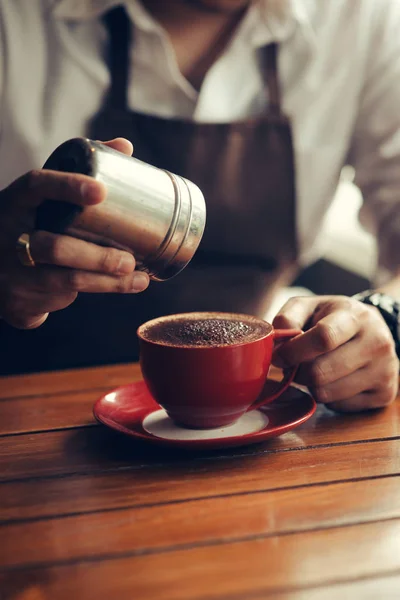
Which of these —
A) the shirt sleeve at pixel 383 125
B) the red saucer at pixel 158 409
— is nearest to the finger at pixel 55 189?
the red saucer at pixel 158 409

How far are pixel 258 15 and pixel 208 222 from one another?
0.48 meters

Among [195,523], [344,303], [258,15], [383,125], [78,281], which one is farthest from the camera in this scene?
[383,125]

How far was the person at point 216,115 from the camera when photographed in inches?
58.9

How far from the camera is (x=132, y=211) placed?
74cm

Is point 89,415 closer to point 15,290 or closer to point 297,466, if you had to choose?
point 15,290

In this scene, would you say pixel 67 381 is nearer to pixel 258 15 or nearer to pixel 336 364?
pixel 336 364

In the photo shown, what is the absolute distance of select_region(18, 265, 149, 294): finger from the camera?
0.82 metres

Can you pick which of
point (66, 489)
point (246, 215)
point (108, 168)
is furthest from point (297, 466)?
point (246, 215)

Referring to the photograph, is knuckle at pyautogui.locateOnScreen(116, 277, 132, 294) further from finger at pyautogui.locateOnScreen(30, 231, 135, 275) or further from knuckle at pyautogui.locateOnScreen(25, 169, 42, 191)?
knuckle at pyautogui.locateOnScreen(25, 169, 42, 191)

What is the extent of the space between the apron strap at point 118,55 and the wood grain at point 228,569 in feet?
3.83

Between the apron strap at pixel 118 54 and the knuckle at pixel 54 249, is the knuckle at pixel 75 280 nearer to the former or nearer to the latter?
the knuckle at pixel 54 249

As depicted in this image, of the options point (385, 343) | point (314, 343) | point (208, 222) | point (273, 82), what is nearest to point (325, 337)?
point (314, 343)

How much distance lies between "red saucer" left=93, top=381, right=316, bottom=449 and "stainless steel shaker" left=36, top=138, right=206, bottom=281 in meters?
0.19

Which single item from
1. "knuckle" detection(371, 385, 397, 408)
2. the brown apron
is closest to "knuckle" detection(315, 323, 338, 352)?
"knuckle" detection(371, 385, 397, 408)
